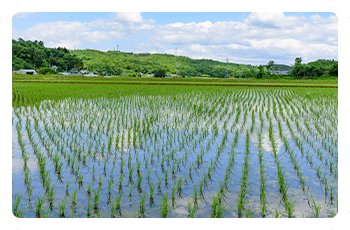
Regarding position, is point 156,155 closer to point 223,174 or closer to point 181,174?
point 181,174

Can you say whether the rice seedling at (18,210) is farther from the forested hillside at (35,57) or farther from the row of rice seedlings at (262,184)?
the forested hillside at (35,57)

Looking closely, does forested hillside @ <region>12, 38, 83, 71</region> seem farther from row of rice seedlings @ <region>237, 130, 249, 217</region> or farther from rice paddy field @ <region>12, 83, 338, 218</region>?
row of rice seedlings @ <region>237, 130, 249, 217</region>

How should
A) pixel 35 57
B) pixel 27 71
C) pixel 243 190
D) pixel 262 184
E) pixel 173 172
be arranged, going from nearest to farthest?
pixel 243 190, pixel 262 184, pixel 173 172, pixel 27 71, pixel 35 57

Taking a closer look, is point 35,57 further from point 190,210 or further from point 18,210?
point 190,210

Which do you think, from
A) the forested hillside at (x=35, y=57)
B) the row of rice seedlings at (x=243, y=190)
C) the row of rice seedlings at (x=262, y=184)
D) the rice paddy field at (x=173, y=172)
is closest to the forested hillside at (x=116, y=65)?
the forested hillside at (x=35, y=57)

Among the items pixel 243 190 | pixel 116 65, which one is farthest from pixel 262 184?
pixel 116 65

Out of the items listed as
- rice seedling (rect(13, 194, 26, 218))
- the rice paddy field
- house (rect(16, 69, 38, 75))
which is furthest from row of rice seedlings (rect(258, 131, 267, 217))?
house (rect(16, 69, 38, 75))

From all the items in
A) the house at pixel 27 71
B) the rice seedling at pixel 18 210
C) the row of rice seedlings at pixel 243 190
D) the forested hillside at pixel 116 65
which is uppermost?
the forested hillside at pixel 116 65

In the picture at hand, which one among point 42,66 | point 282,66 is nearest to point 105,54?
point 42,66

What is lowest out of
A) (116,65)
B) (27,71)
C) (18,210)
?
(18,210)

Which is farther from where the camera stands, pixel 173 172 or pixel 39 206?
pixel 173 172

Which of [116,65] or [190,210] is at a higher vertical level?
[116,65]

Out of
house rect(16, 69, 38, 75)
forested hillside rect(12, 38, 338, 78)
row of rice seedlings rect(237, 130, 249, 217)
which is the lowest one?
row of rice seedlings rect(237, 130, 249, 217)

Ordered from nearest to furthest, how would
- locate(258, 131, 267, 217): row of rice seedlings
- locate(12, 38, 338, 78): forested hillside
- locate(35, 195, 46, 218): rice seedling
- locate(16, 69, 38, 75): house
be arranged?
locate(35, 195, 46, 218): rice seedling < locate(258, 131, 267, 217): row of rice seedlings < locate(16, 69, 38, 75): house < locate(12, 38, 338, 78): forested hillside
